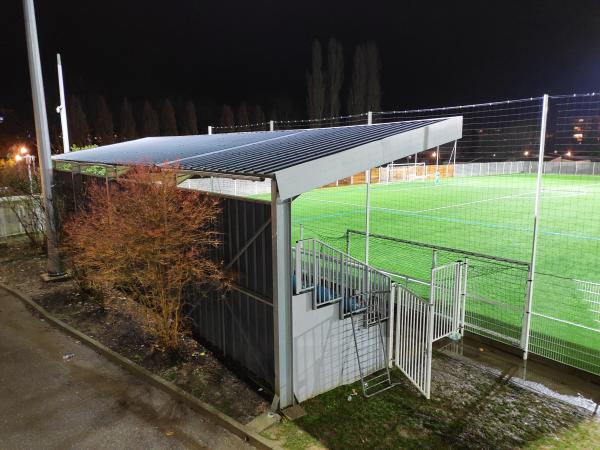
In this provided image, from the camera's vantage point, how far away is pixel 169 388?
580 centimetres

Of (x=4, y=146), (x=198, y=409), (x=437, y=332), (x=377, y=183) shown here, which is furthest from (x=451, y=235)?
(x=4, y=146)

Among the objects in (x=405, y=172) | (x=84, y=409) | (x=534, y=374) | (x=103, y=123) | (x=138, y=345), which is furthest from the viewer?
(x=103, y=123)

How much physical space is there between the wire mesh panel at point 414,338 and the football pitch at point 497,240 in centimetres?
164

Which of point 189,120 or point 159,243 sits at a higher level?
point 189,120

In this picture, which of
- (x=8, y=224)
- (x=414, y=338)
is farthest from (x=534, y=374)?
(x=8, y=224)

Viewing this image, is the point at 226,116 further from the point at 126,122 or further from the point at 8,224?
the point at 8,224

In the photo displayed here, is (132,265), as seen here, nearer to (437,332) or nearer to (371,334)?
(371,334)

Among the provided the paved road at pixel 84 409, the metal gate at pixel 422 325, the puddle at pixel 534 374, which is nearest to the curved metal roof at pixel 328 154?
the metal gate at pixel 422 325

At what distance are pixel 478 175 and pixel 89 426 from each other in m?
42.2

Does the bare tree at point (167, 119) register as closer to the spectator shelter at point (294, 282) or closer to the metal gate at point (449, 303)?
the spectator shelter at point (294, 282)

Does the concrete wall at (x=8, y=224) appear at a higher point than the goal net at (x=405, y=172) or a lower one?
lower

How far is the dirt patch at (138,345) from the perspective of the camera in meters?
5.60

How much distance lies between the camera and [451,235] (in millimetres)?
16250

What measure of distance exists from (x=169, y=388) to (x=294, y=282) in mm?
2168
